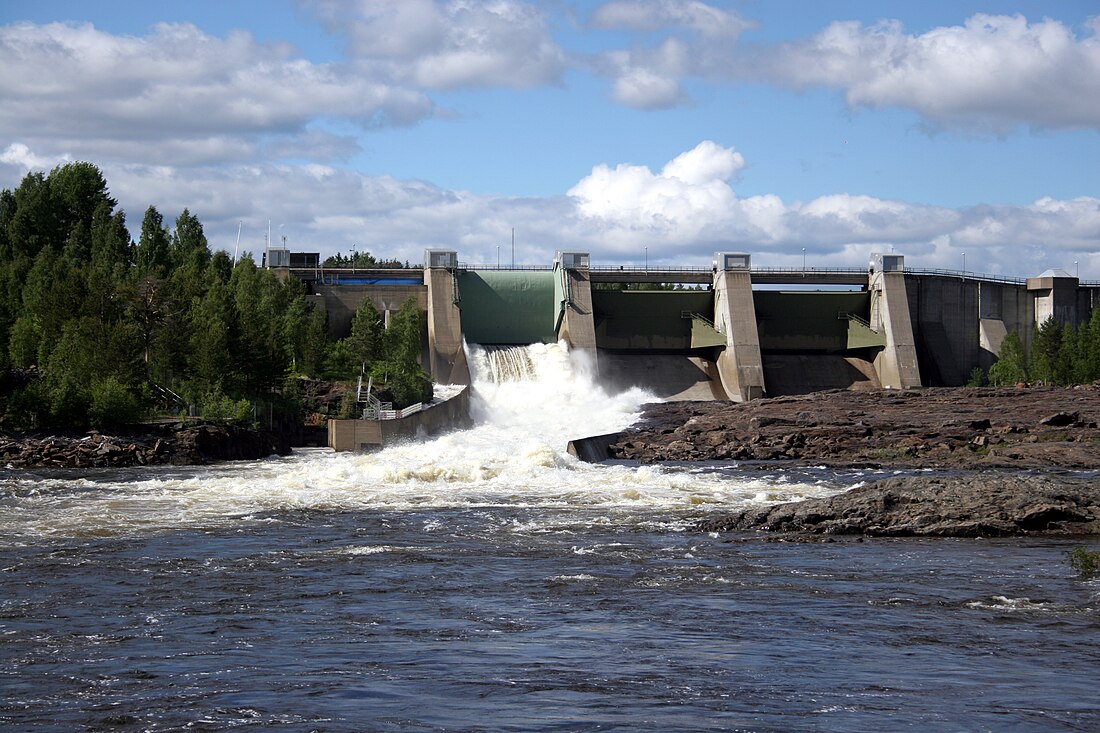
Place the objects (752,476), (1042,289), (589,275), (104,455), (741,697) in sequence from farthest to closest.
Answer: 1. (1042,289)
2. (589,275)
3. (104,455)
4. (752,476)
5. (741,697)

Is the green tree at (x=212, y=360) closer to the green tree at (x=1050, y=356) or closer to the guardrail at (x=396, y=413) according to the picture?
the guardrail at (x=396, y=413)

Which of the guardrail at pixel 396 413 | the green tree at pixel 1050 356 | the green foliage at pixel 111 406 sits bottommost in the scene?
the guardrail at pixel 396 413

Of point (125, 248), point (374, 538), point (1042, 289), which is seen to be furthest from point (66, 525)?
point (1042, 289)

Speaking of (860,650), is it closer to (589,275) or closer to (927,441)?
(927,441)

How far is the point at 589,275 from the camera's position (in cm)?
7412

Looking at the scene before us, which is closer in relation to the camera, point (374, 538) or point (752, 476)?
point (374, 538)

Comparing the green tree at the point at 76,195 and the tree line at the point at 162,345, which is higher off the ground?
the green tree at the point at 76,195

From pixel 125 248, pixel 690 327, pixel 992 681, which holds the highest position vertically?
pixel 125 248

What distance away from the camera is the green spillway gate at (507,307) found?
7538 cm

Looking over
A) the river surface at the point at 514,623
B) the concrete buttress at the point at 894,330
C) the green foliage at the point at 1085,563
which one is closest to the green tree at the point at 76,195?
the concrete buttress at the point at 894,330

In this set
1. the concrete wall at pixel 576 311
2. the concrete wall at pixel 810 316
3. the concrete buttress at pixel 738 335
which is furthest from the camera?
the concrete wall at pixel 810 316

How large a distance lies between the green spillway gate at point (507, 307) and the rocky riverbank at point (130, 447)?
28296mm

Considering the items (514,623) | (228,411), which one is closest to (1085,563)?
(514,623)

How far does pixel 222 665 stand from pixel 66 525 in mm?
13309
